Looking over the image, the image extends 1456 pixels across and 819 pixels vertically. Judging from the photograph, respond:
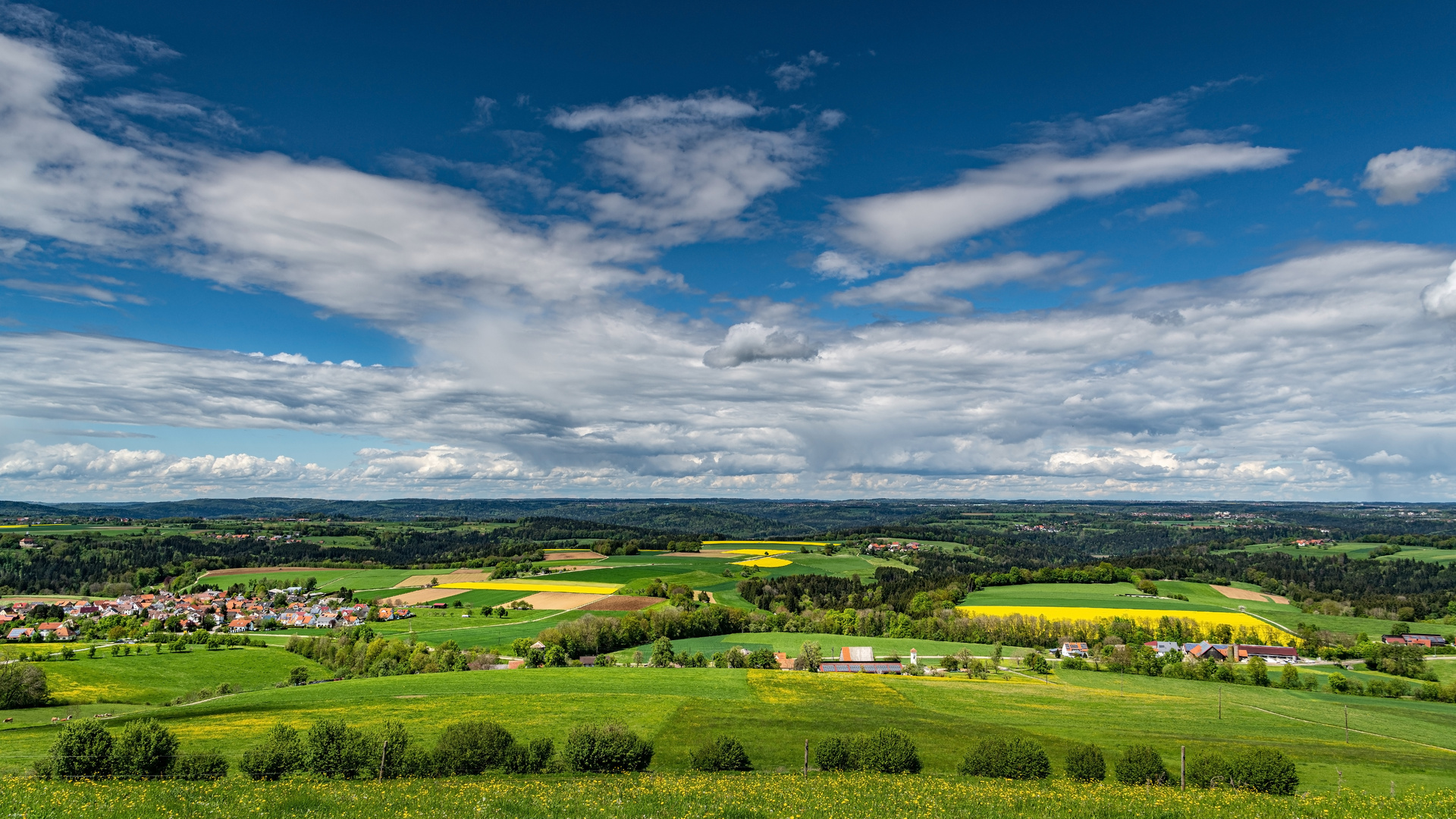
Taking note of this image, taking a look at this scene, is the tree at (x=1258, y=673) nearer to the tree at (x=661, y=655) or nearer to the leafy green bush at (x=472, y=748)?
the tree at (x=661, y=655)

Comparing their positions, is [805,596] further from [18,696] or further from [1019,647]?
[18,696]

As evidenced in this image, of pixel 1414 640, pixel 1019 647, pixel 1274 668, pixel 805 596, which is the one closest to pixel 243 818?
pixel 1019 647

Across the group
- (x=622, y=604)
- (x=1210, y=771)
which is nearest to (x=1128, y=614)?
(x=622, y=604)

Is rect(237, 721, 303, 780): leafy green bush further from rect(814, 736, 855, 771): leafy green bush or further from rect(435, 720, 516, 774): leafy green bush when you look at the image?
rect(814, 736, 855, 771): leafy green bush

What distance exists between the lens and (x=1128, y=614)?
108312 millimetres

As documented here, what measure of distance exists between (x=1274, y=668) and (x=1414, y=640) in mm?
24393

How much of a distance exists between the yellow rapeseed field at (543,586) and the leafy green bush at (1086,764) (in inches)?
4185

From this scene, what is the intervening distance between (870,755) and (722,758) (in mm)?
7925

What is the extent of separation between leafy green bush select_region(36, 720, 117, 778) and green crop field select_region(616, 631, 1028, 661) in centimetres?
6035

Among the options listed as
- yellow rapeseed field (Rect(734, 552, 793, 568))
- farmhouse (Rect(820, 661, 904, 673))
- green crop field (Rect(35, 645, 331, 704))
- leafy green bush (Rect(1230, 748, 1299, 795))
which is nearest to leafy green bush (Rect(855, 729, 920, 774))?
leafy green bush (Rect(1230, 748, 1299, 795))

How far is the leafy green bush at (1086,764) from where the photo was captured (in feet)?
121

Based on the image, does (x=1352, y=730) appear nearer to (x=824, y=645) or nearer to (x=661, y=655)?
(x=824, y=645)

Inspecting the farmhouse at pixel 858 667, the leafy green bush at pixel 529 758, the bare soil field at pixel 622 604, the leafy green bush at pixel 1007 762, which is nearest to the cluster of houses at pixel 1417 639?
the farmhouse at pixel 858 667

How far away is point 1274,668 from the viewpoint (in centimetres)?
8512
